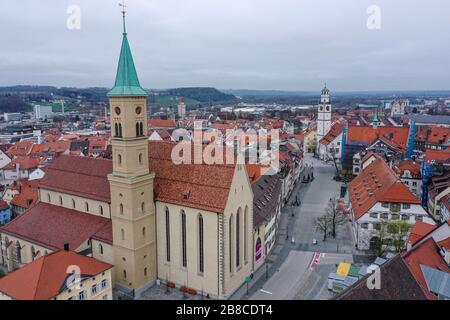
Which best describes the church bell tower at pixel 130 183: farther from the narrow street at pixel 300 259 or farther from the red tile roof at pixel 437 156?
the red tile roof at pixel 437 156

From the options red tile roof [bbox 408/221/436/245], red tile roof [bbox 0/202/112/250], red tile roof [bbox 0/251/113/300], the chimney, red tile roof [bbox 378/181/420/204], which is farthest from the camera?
red tile roof [bbox 378/181/420/204]

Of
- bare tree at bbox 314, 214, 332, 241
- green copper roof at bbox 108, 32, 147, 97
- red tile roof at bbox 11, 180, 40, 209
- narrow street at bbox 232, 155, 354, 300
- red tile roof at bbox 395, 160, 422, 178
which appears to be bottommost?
narrow street at bbox 232, 155, 354, 300

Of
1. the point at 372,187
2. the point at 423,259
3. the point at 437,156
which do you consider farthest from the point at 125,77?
the point at 437,156

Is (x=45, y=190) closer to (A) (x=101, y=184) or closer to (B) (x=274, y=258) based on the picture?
(A) (x=101, y=184)

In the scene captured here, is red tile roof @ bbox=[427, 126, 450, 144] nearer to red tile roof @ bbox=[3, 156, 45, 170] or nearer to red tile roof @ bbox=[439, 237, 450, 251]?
red tile roof @ bbox=[439, 237, 450, 251]

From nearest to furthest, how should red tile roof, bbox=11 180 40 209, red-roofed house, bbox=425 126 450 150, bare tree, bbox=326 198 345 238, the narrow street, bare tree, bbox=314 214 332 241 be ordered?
the narrow street, bare tree, bbox=314 214 332 241, bare tree, bbox=326 198 345 238, red tile roof, bbox=11 180 40 209, red-roofed house, bbox=425 126 450 150

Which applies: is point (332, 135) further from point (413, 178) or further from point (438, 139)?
point (413, 178)

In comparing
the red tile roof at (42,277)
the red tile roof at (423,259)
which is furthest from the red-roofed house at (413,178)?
the red tile roof at (42,277)

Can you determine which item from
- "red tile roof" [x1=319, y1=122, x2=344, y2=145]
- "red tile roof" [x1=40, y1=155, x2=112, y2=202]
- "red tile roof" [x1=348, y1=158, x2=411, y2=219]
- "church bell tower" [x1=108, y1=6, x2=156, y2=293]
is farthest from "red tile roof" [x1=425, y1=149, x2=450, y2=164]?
"red tile roof" [x1=40, y1=155, x2=112, y2=202]
